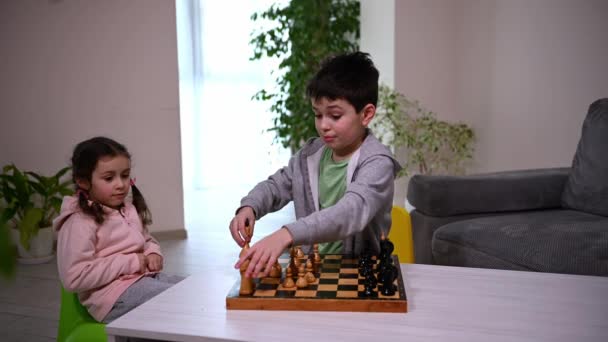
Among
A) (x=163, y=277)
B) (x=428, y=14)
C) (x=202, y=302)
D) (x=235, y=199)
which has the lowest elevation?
(x=235, y=199)

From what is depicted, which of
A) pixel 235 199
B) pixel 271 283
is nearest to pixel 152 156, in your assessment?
pixel 235 199

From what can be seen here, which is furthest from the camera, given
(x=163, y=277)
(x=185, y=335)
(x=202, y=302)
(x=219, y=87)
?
(x=219, y=87)

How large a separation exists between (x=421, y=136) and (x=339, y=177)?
2574mm

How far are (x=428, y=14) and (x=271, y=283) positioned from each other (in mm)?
3624

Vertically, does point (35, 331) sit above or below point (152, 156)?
below

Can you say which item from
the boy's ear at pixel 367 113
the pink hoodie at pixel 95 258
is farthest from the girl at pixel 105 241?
the boy's ear at pixel 367 113

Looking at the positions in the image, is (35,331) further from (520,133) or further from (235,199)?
(235,199)

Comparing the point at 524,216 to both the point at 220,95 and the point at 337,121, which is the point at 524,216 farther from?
the point at 220,95

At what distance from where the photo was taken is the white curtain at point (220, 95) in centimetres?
650

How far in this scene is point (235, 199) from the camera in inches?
245

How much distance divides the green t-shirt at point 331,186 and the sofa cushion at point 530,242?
2.65 feet

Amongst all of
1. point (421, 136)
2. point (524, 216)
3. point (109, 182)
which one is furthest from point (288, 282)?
point (421, 136)

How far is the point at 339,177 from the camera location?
175 cm

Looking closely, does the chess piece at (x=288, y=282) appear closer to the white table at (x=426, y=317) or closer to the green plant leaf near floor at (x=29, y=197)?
the white table at (x=426, y=317)
